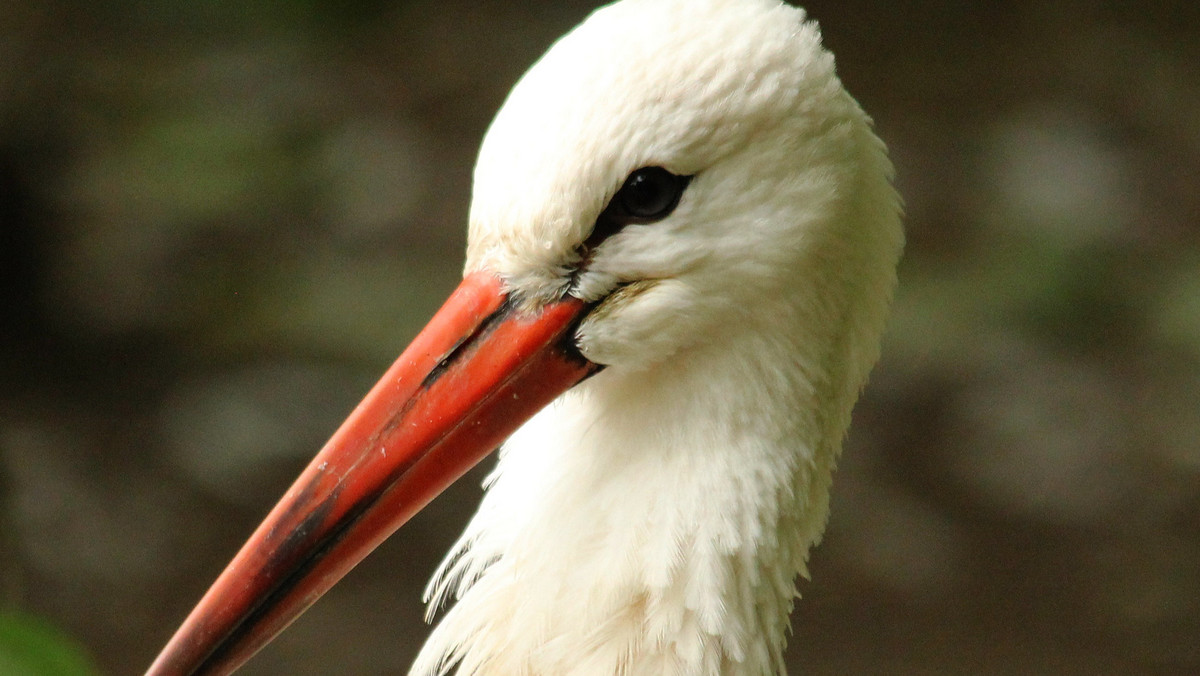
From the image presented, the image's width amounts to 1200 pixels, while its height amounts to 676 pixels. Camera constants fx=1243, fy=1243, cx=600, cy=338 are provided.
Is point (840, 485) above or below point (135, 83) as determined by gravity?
below

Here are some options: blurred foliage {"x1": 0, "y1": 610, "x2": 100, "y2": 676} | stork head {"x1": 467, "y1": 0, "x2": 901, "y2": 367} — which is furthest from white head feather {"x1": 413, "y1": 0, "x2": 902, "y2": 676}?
blurred foliage {"x1": 0, "y1": 610, "x2": 100, "y2": 676}

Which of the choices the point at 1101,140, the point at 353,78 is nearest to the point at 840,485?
the point at 1101,140

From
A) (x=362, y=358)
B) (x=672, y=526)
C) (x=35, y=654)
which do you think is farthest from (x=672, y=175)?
(x=362, y=358)

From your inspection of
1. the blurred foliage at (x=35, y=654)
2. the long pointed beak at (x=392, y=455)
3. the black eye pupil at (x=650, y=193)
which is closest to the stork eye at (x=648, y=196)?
the black eye pupil at (x=650, y=193)

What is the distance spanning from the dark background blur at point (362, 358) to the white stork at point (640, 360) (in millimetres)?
1866

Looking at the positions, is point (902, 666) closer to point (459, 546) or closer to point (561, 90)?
point (459, 546)

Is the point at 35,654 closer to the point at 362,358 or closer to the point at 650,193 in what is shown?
the point at 650,193

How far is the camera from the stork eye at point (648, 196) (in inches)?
46.3

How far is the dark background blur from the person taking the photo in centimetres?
312

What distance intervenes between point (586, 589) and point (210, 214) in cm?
245

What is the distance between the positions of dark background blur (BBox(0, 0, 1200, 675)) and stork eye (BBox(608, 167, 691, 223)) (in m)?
2.05

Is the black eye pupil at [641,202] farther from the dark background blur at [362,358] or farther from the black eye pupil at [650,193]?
the dark background blur at [362,358]

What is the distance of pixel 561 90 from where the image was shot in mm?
1136

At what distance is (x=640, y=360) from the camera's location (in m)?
1.25
